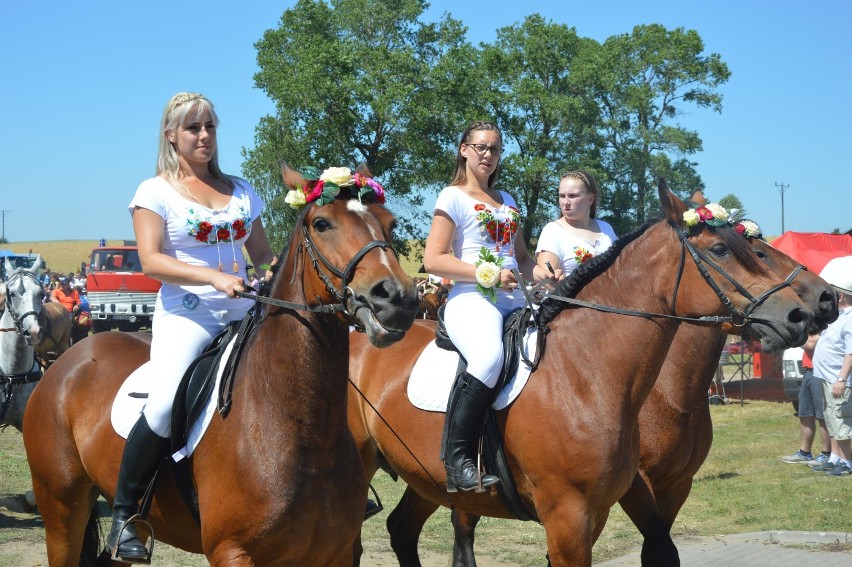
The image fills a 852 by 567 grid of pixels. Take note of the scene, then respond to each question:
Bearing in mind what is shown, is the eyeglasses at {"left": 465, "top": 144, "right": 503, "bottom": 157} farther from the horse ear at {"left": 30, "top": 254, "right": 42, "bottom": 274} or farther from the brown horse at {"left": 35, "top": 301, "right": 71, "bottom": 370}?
the brown horse at {"left": 35, "top": 301, "right": 71, "bottom": 370}

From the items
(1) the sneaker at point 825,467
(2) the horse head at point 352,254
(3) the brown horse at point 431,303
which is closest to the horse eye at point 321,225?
(2) the horse head at point 352,254

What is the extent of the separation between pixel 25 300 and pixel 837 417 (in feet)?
36.4

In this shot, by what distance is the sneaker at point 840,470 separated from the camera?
39.7 feet

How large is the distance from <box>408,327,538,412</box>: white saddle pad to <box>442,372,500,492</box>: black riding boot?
135mm

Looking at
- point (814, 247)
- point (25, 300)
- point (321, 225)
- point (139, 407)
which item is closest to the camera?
point (321, 225)

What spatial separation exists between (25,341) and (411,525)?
523 centimetres

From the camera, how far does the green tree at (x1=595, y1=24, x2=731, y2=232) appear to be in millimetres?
53375

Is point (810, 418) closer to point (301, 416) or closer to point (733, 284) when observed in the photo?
point (733, 284)

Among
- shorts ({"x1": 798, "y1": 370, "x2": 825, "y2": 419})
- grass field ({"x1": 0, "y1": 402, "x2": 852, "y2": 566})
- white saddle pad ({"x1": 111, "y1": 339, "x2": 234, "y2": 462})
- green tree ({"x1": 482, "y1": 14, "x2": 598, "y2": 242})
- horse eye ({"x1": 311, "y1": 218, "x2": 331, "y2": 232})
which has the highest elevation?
green tree ({"x1": 482, "y1": 14, "x2": 598, "y2": 242})

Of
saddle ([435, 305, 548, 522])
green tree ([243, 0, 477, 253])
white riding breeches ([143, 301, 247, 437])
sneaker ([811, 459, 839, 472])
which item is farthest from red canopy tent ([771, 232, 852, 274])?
green tree ([243, 0, 477, 253])

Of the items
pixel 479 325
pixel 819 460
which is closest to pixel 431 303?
pixel 819 460

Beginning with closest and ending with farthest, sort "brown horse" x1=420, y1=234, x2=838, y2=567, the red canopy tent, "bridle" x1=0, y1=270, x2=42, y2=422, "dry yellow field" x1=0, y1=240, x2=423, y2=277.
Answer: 1. "brown horse" x1=420, y1=234, x2=838, y2=567
2. "bridle" x1=0, y1=270, x2=42, y2=422
3. the red canopy tent
4. "dry yellow field" x1=0, y1=240, x2=423, y2=277

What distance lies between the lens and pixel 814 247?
19578 millimetres

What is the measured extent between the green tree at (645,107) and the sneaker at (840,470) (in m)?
40.0
